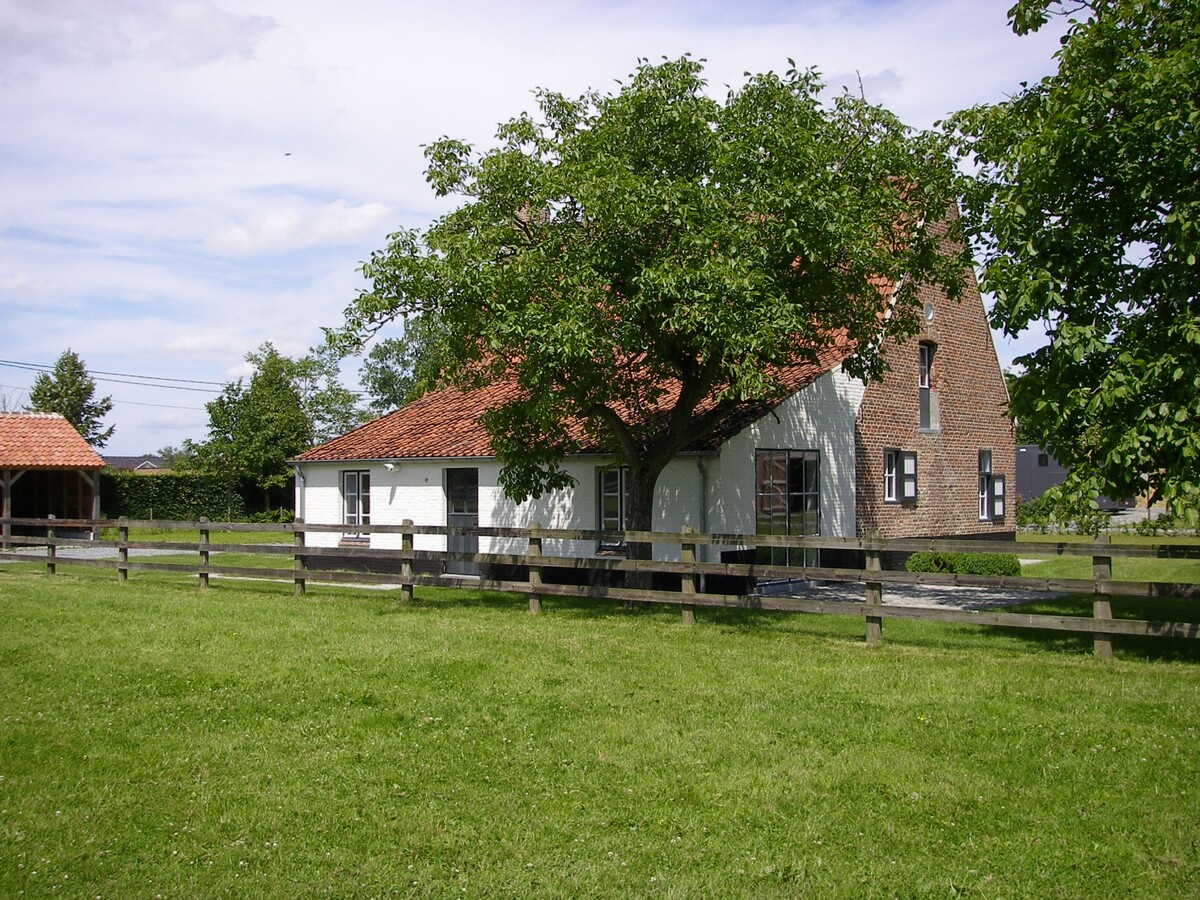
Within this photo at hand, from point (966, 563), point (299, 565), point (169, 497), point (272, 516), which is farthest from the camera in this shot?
→ point (272, 516)

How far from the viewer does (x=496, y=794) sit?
20.8 ft

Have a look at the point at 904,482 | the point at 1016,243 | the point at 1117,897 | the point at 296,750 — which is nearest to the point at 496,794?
the point at 296,750

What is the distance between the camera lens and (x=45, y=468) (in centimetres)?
3269

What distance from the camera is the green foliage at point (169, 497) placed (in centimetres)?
3841

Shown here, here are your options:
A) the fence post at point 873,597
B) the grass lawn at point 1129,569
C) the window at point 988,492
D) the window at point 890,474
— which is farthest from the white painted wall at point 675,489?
the fence post at point 873,597

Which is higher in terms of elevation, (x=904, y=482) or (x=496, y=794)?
(x=904, y=482)

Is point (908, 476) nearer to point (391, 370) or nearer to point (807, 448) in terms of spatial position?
point (807, 448)

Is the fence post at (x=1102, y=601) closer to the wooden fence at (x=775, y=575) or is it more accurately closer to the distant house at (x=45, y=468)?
the wooden fence at (x=775, y=575)

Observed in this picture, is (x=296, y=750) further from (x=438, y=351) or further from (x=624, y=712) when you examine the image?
(x=438, y=351)

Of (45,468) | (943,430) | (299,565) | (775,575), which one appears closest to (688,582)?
(775,575)

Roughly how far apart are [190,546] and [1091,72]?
51.3 ft

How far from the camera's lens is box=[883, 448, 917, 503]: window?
22.9m

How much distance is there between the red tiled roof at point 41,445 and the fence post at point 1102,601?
31.0 meters

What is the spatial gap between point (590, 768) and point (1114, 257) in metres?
8.17
